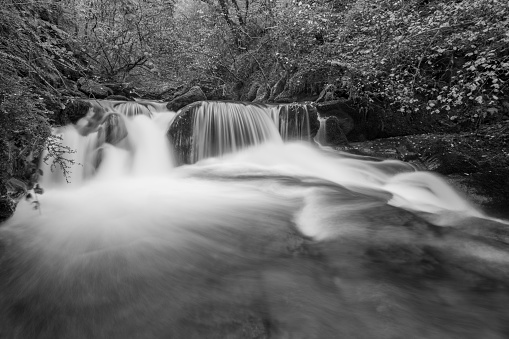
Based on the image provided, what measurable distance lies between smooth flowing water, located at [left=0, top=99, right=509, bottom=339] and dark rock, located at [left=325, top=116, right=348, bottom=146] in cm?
218

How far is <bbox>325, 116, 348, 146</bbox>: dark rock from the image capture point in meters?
6.77

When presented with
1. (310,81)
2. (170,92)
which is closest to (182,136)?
(310,81)

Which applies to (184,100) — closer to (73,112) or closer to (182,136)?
(182,136)

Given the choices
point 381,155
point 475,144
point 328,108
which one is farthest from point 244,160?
point 475,144

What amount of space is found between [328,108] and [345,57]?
1333mm

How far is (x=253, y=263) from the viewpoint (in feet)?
7.72

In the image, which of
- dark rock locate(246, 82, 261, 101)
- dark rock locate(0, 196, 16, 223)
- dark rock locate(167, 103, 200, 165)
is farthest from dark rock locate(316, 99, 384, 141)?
dark rock locate(0, 196, 16, 223)

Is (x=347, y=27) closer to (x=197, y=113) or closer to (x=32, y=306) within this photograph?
(x=197, y=113)

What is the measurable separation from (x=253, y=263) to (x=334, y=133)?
5150mm

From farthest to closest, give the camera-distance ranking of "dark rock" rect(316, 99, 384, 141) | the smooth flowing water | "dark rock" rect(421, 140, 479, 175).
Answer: "dark rock" rect(316, 99, 384, 141)
"dark rock" rect(421, 140, 479, 175)
the smooth flowing water

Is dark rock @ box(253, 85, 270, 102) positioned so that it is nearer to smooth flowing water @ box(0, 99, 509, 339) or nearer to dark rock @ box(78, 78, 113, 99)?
dark rock @ box(78, 78, 113, 99)

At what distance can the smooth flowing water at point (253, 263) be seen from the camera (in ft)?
5.52

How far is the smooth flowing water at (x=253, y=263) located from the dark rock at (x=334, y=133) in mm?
2177

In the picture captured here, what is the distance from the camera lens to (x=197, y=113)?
6.31 meters
